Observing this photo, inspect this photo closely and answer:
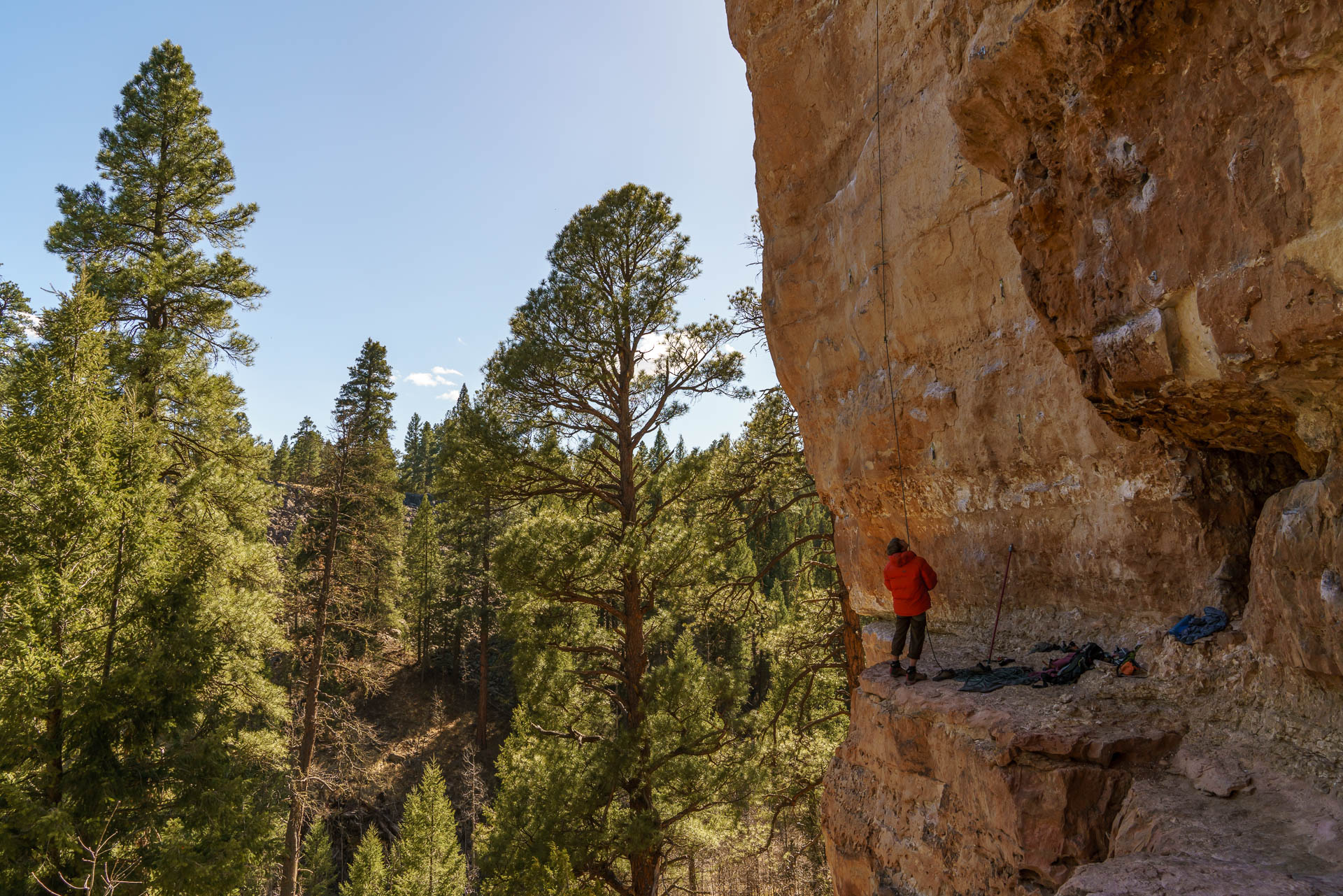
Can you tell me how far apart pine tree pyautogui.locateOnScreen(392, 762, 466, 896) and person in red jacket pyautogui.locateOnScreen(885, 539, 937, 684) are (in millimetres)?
14867

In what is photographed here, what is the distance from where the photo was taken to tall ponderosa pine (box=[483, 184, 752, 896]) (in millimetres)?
10391

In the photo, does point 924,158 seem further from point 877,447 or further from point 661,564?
point 661,564

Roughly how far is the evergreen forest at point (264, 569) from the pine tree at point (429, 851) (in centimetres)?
298

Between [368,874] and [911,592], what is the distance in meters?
17.4

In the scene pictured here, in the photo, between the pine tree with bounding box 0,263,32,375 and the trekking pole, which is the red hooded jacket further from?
→ the pine tree with bounding box 0,263,32,375

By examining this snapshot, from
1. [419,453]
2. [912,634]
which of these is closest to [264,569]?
[912,634]

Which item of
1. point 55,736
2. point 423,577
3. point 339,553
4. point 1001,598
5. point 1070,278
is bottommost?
point 55,736

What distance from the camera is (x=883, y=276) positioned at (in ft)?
21.8

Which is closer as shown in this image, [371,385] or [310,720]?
[310,720]

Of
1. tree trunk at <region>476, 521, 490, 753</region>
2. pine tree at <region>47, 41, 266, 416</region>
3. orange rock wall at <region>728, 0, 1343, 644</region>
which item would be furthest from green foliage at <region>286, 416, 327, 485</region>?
orange rock wall at <region>728, 0, 1343, 644</region>

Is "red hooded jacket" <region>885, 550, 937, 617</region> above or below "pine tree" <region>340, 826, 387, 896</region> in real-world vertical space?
above

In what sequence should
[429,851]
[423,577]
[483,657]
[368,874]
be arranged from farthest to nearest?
1. [423,577]
2. [483,657]
3. [368,874]
4. [429,851]

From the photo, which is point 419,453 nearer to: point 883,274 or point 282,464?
point 282,464

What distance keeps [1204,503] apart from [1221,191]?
75.0 inches
